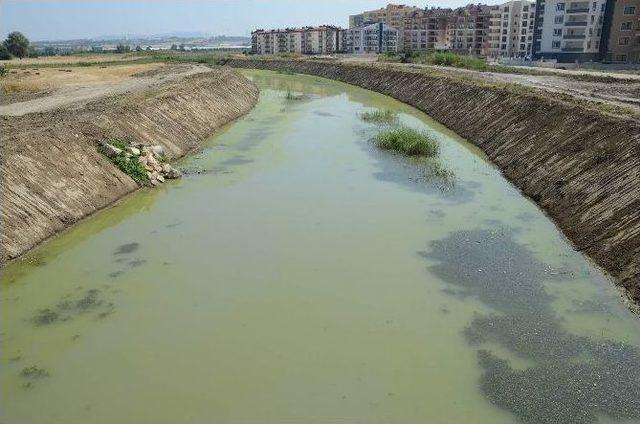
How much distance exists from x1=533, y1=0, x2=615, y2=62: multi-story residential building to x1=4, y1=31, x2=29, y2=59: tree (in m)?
78.5

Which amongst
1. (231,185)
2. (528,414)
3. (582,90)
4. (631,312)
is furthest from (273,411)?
(582,90)

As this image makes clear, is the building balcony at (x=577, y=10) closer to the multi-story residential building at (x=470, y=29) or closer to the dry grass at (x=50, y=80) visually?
the multi-story residential building at (x=470, y=29)

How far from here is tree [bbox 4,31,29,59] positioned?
3051 inches

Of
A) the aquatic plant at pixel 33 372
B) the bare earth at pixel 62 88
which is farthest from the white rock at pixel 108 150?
the aquatic plant at pixel 33 372

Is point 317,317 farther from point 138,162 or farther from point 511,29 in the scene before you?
point 511,29

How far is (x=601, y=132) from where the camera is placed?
1611cm

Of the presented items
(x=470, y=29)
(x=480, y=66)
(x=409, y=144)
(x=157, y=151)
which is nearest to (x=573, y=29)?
(x=480, y=66)

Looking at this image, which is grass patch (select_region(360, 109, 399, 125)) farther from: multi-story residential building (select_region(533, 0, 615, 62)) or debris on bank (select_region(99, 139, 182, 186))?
multi-story residential building (select_region(533, 0, 615, 62))

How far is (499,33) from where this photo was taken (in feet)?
306

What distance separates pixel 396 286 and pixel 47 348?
671 cm

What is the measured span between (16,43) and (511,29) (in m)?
83.8

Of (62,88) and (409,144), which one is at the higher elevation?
(62,88)

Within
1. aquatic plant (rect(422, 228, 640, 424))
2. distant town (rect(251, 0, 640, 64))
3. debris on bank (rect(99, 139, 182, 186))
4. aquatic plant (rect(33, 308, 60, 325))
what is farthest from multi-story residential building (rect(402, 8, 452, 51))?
aquatic plant (rect(33, 308, 60, 325))

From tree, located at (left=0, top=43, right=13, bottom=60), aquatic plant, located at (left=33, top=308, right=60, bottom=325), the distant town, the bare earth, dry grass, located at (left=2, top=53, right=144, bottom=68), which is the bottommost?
aquatic plant, located at (left=33, top=308, right=60, bottom=325)
